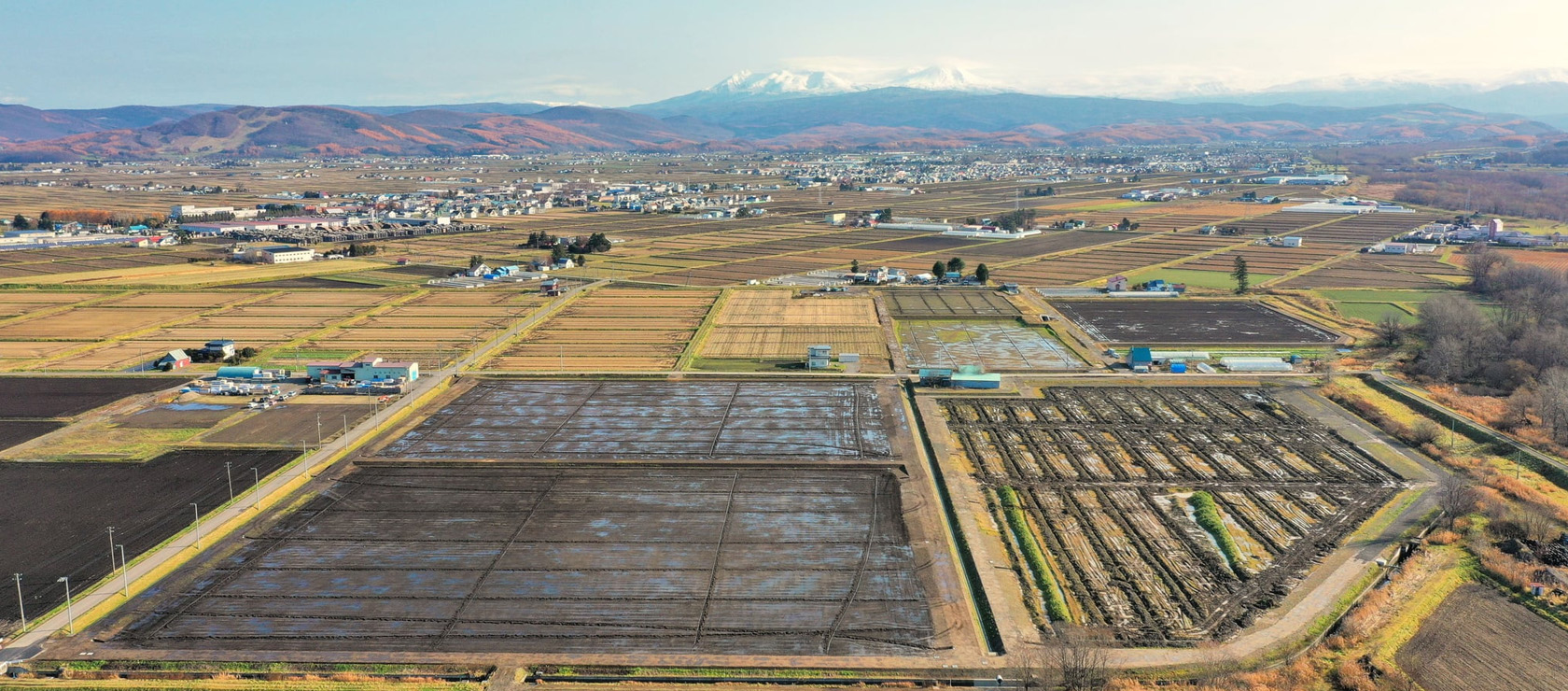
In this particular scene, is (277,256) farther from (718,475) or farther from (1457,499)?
(1457,499)

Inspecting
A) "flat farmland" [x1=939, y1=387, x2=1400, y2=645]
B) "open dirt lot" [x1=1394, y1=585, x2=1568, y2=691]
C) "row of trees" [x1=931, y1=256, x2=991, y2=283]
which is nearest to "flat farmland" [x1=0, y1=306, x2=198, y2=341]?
"flat farmland" [x1=939, y1=387, x2=1400, y2=645]

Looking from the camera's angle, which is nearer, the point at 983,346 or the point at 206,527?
the point at 206,527

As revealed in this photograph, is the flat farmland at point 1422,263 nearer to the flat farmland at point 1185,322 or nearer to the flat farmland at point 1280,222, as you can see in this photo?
the flat farmland at point 1280,222

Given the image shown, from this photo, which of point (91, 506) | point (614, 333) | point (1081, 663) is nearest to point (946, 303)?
point (614, 333)

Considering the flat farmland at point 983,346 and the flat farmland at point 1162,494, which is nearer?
the flat farmland at point 1162,494

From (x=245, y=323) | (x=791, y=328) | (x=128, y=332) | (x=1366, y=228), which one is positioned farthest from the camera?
(x=1366, y=228)

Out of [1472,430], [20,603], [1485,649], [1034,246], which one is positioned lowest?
[1485,649]

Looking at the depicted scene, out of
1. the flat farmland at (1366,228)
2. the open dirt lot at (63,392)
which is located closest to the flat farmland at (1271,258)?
the flat farmland at (1366,228)

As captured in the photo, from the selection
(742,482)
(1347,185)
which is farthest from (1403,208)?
(742,482)
